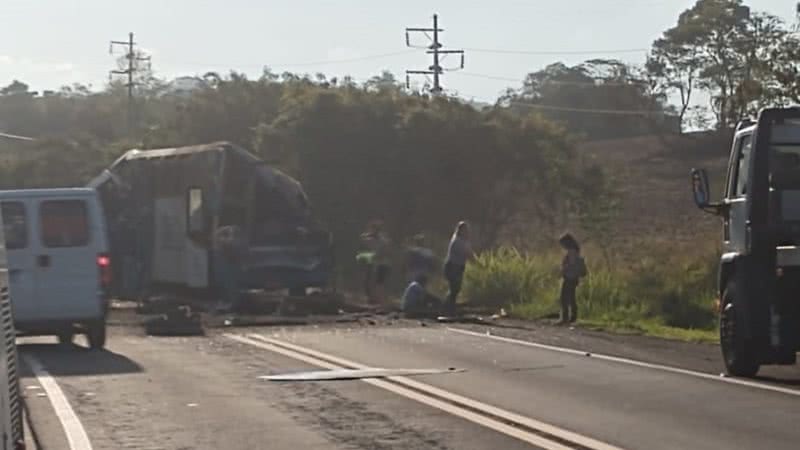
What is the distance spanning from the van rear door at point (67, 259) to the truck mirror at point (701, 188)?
26.7 feet

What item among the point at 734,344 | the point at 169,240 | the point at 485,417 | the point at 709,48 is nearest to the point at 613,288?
the point at 169,240

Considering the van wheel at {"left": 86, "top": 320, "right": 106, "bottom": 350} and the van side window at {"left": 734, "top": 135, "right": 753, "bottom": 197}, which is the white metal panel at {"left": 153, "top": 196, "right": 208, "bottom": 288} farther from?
the van side window at {"left": 734, "top": 135, "right": 753, "bottom": 197}

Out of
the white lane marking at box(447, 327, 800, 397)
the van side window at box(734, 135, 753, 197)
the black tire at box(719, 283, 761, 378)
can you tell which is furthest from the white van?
the van side window at box(734, 135, 753, 197)

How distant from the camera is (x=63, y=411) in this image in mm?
15344

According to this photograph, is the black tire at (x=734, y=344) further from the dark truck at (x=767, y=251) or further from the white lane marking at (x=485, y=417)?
the white lane marking at (x=485, y=417)

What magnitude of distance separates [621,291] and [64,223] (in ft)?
36.6

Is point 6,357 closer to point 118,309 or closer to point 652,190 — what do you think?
point 118,309

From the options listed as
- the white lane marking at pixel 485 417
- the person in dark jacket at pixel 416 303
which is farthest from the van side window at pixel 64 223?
the person in dark jacket at pixel 416 303

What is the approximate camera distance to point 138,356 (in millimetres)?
21297

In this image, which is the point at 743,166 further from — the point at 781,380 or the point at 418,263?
the point at 418,263

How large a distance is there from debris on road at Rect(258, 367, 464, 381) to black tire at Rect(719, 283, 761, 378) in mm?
2904

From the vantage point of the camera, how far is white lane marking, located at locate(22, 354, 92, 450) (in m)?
13.4

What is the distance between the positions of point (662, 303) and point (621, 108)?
57.5 m

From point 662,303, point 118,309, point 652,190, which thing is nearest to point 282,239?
point 118,309
